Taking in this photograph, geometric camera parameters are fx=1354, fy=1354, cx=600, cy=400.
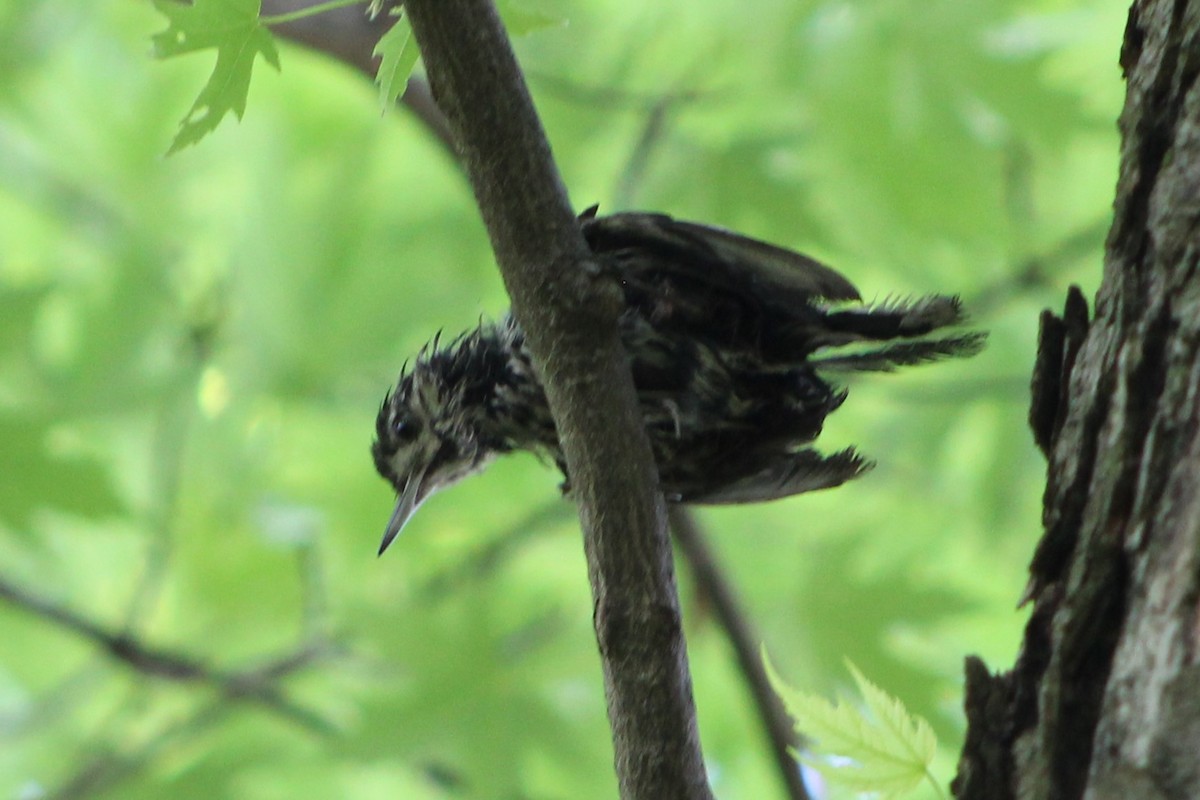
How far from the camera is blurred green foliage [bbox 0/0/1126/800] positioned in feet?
11.2

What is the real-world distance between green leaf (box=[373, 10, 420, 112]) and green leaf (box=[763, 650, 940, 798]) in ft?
2.61

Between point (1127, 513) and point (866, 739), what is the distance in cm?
35

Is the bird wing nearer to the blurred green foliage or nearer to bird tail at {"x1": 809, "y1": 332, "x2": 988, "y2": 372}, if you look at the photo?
bird tail at {"x1": 809, "y1": 332, "x2": 988, "y2": 372}

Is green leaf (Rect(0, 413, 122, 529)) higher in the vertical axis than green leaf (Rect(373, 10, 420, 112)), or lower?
higher

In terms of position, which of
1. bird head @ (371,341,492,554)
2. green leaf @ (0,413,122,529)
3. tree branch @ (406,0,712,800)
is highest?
green leaf @ (0,413,122,529)

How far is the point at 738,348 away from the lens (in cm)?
241

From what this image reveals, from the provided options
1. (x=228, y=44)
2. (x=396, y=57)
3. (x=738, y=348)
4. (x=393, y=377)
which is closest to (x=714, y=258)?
(x=738, y=348)

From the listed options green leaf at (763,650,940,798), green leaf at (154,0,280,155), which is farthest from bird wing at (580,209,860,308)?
green leaf at (763,650,940,798)

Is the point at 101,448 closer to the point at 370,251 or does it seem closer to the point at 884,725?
the point at 370,251

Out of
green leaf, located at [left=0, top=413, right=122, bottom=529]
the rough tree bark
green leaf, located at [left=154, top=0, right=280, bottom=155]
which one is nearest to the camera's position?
the rough tree bark

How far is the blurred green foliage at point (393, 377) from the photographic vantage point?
3.41 m

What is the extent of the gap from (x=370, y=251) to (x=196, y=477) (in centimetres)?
87

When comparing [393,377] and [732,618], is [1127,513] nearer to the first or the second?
[732,618]

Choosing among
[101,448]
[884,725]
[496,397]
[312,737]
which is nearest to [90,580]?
[101,448]
